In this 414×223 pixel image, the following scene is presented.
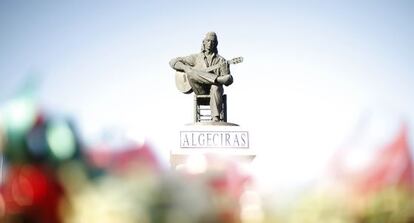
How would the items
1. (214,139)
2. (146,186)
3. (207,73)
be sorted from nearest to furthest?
(146,186)
(214,139)
(207,73)

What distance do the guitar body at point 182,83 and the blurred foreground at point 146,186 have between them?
4.99 metres

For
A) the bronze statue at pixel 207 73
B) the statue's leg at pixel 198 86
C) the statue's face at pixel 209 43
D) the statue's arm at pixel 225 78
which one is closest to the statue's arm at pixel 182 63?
the bronze statue at pixel 207 73

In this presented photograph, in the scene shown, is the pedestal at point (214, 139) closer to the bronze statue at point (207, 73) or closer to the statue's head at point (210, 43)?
the bronze statue at point (207, 73)

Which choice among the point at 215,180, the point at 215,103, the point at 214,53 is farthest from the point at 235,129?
the point at 215,180

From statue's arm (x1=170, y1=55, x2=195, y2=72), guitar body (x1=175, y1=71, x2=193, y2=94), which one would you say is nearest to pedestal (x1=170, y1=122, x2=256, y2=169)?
guitar body (x1=175, y1=71, x2=193, y2=94)

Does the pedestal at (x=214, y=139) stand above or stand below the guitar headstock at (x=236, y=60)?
below

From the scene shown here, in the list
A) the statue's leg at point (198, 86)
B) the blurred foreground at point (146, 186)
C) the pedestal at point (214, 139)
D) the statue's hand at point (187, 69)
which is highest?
the statue's hand at point (187, 69)

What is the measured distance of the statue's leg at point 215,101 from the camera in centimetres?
533

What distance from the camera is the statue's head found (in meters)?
5.72

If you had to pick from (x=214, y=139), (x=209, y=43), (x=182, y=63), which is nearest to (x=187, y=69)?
(x=182, y=63)

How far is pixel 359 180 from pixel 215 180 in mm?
225

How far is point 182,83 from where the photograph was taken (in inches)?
225

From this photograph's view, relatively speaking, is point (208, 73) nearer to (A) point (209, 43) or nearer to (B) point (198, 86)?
(B) point (198, 86)

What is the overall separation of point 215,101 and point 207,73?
0.40 meters
